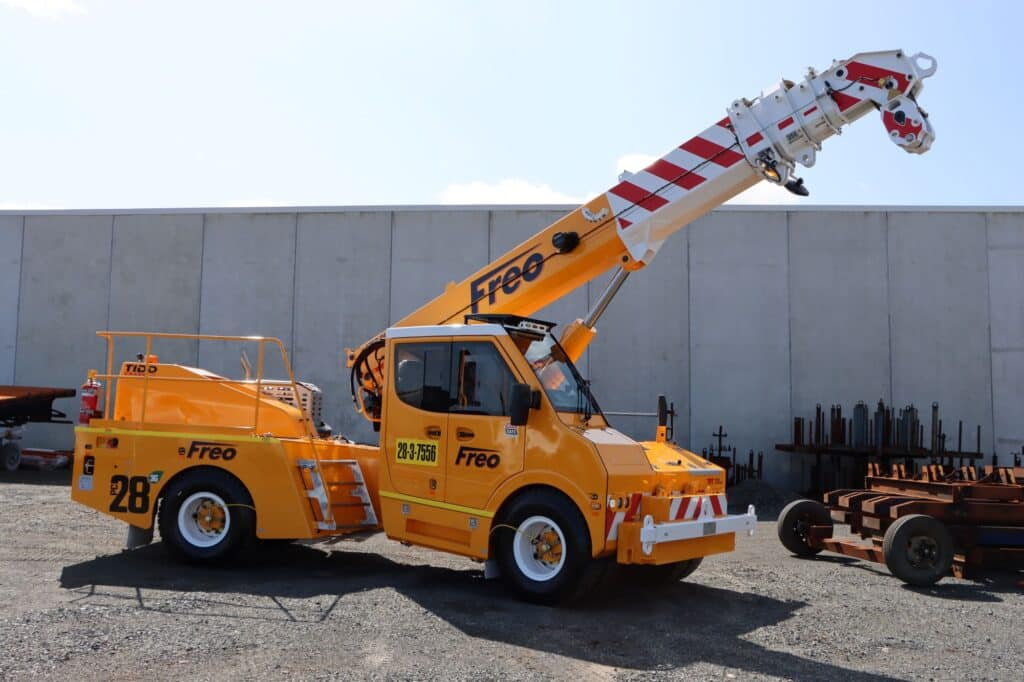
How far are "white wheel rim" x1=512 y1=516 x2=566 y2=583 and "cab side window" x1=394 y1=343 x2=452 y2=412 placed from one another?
1.35 metres

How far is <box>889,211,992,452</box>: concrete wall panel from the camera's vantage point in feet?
61.7

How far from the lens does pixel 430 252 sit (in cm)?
1995

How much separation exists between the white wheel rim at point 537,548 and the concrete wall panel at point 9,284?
1830 cm

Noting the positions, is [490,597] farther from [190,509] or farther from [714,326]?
[714,326]

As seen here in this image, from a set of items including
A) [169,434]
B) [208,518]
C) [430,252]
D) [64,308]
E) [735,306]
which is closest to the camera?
[208,518]

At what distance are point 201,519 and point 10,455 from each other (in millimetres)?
12706

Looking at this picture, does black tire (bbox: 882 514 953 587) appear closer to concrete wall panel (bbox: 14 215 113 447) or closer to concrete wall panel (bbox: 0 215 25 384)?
concrete wall panel (bbox: 14 215 113 447)

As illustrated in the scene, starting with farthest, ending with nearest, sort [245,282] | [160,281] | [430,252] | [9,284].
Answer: [9,284], [160,281], [245,282], [430,252]

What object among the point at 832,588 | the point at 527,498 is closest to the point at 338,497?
the point at 527,498

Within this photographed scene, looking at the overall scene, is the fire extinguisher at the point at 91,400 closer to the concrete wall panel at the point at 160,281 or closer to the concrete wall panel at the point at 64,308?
the concrete wall panel at the point at 160,281

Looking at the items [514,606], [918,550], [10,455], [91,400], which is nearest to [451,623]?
[514,606]

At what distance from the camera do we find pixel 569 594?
7129 millimetres

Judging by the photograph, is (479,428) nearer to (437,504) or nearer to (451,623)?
(437,504)

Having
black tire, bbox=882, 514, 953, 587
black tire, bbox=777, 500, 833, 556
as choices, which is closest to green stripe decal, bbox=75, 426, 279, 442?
black tire, bbox=777, 500, 833, 556
